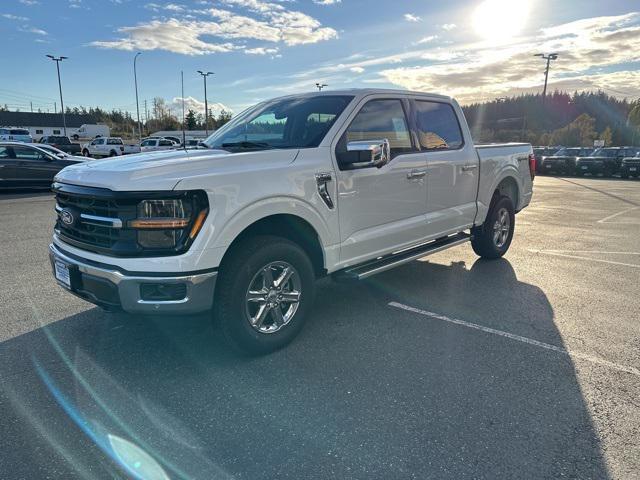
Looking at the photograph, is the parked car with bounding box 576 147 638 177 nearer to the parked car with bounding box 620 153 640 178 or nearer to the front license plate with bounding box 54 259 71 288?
the parked car with bounding box 620 153 640 178

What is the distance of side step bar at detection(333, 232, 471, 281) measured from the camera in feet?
14.0

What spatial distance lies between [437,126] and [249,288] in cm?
321

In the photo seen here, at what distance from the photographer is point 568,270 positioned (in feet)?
20.8

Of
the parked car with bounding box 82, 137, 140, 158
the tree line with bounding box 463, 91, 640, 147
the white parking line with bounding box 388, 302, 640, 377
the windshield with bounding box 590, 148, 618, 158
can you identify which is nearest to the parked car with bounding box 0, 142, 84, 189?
the white parking line with bounding box 388, 302, 640, 377

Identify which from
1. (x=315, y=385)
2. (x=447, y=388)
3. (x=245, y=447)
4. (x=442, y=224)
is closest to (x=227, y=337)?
(x=315, y=385)

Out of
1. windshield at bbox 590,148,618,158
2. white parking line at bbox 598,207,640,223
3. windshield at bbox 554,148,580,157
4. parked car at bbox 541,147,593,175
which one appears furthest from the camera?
windshield at bbox 554,148,580,157

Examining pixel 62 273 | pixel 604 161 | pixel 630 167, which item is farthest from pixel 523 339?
pixel 604 161

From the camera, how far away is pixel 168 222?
3086 millimetres

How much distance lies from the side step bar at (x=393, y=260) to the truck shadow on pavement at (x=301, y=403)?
0.49 m

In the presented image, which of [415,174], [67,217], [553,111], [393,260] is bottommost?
[393,260]

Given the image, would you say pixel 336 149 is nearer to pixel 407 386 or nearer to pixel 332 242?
pixel 332 242

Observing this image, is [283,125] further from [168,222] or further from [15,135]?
[15,135]

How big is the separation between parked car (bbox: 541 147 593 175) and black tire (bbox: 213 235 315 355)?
29.6 meters

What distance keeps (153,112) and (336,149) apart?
10672cm
